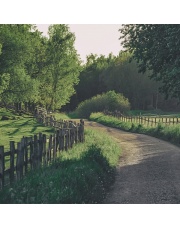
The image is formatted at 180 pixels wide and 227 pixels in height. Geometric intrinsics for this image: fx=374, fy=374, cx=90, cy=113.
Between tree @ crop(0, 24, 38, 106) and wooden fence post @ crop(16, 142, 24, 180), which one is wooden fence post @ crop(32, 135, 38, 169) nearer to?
wooden fence post @ crop(16, 142, 24, 180)

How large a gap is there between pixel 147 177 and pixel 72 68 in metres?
46.2

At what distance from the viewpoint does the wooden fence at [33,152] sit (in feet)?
39.2

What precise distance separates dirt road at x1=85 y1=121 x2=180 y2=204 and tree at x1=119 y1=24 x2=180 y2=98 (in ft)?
12.0

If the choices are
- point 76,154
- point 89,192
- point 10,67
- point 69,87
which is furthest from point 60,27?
point 89,192

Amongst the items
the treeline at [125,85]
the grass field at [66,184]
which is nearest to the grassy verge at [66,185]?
the grass field at [66,184]

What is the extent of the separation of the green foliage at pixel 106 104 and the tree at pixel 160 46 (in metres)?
36.6

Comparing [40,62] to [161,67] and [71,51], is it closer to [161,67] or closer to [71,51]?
[71,51]

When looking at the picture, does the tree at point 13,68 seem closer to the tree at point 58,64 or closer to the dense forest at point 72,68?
the dense forest at point 72,68

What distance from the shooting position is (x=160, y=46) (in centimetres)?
1925

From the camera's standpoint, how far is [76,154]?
16.2m

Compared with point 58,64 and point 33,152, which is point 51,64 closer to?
point 58,64

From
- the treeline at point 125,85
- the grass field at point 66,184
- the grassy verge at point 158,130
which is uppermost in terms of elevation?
the treeline at point 125,85

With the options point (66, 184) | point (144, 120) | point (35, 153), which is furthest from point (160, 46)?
point (144, 120)

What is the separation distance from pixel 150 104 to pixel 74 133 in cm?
6859
